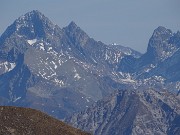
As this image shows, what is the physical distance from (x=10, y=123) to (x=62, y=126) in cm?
1421

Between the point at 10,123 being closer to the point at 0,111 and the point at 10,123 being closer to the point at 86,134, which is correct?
the point at 0,111

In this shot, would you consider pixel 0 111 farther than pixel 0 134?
Yes

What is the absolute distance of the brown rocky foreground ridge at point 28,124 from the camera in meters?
169

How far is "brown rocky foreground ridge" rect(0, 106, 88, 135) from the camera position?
169 meters

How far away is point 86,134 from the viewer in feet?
586

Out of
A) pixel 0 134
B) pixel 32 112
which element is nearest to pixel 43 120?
pixel 32 112

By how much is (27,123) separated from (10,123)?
165 inches

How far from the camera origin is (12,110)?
17850cm

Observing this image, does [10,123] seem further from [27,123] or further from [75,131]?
[75,131]

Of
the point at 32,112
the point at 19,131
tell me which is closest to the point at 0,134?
the point at 19,131

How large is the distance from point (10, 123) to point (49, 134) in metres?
9.63

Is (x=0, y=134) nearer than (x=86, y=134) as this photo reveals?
Yes

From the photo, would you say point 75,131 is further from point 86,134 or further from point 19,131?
point 19,131

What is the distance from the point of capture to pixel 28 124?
17262 cm
